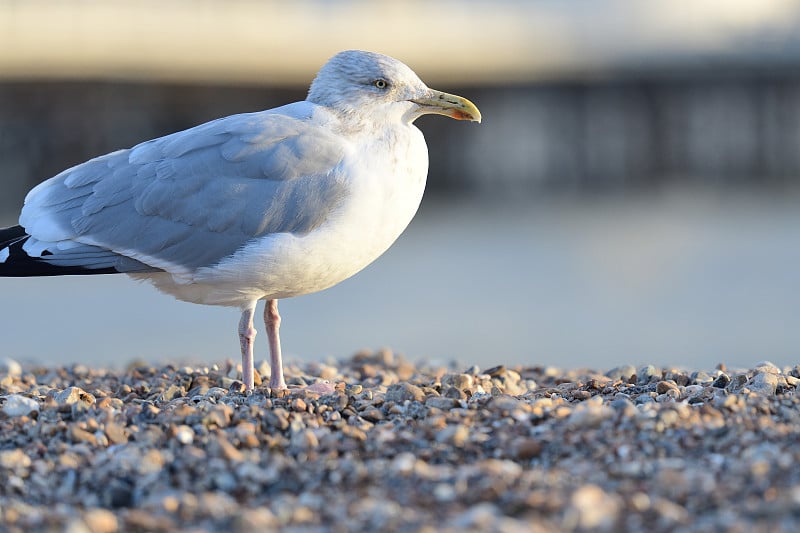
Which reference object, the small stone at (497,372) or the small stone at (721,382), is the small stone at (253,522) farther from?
the small stone at (497,372)

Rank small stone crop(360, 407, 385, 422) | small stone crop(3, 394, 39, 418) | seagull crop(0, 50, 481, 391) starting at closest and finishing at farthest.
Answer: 1. small stone crop(360, 407, 385, 422)
2. small stone crop(3, 394, 39, 418)
3. seagull crop(0, 50, 481, 391)

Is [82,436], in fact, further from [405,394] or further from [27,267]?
[27,267]

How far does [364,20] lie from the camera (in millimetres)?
26828

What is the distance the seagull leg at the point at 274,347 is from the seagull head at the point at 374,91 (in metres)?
0.96

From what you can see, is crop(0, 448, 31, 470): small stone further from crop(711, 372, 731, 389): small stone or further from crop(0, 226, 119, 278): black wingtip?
crop(711, 372, 731, 389): small stone

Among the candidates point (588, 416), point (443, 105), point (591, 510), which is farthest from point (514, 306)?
point (591, 510)

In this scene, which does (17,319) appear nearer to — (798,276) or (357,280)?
A: (357,280)

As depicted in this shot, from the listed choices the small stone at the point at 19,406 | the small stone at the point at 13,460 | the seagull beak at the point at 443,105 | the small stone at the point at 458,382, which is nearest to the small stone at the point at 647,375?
the small stone at the point at 458,382

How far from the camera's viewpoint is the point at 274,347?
5543 mm

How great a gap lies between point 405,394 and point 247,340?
3.53 feet

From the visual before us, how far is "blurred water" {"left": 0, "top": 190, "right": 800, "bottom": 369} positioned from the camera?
13266mm

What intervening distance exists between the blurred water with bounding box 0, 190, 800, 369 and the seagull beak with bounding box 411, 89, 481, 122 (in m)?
4.66

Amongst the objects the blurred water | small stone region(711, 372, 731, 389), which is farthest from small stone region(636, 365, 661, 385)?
the blurred water

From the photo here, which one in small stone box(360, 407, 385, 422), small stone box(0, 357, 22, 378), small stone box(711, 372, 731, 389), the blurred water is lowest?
the blurred water
